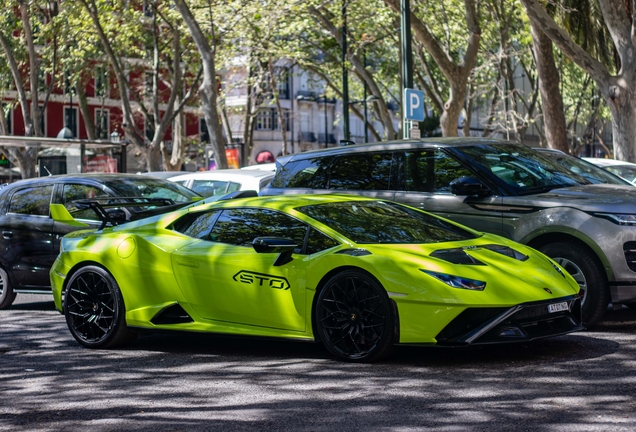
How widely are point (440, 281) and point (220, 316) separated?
184cm

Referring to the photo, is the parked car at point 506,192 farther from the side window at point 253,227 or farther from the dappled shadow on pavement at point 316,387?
the side window at point 253,227

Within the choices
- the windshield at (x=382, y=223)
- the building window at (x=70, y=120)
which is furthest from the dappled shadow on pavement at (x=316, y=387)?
the building window at (x=70, y=120)

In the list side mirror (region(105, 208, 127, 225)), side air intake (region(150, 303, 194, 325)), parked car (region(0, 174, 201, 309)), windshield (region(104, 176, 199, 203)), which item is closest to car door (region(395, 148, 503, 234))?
side mirror (region(105, 208, 127, 225))

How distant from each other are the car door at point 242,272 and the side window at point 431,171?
2.41m

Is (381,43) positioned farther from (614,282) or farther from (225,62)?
(614,282)

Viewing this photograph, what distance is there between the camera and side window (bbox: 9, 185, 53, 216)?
1158 centimetres

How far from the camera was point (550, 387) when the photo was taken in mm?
6094

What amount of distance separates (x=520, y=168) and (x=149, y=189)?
4695 millimetres

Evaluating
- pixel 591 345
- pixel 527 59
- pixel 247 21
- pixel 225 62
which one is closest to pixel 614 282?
pixel 591 345

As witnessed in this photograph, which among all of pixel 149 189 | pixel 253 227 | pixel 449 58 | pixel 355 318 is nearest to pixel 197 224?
pixel 253 227

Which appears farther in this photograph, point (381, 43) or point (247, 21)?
point (381, 43)

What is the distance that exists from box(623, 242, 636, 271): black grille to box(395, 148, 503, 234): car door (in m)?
1.19

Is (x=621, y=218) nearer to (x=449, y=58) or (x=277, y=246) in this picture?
(x=277, y=246)

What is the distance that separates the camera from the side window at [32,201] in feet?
38.0
